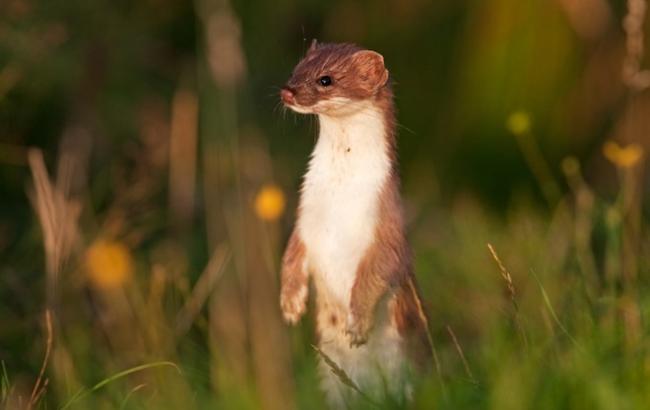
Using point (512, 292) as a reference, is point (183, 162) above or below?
below

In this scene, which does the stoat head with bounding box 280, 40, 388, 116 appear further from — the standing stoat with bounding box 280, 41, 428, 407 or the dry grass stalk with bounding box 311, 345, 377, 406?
the dry grass stalk with bounding box 311, 345, 377, 406

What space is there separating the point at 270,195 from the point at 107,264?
1137mm

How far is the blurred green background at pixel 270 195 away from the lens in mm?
3812

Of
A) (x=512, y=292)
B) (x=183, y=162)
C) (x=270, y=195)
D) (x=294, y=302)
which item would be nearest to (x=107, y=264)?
(x=270, y=195)

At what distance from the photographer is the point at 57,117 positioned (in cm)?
696

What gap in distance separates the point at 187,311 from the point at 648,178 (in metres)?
3.57

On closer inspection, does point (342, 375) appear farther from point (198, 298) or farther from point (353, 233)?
point (198, 298)

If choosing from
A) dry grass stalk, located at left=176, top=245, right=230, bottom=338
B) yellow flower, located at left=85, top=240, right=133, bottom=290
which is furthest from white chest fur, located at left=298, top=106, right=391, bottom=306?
yellow flower, located at left=85, top=240, right=133, bottom=290

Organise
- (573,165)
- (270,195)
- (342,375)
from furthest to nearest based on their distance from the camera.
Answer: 1. (573,165)
2. (270,195)
3. (342,375)

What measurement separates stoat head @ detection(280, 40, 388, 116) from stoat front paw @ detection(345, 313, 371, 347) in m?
0.55

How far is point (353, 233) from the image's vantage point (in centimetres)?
365

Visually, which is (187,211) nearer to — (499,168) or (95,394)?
(499,168)

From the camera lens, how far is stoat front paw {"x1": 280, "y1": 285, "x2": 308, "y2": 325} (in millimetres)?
3738

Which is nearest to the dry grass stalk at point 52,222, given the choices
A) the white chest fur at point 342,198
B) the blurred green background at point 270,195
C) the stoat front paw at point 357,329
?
the blurred green background at point 270,195
